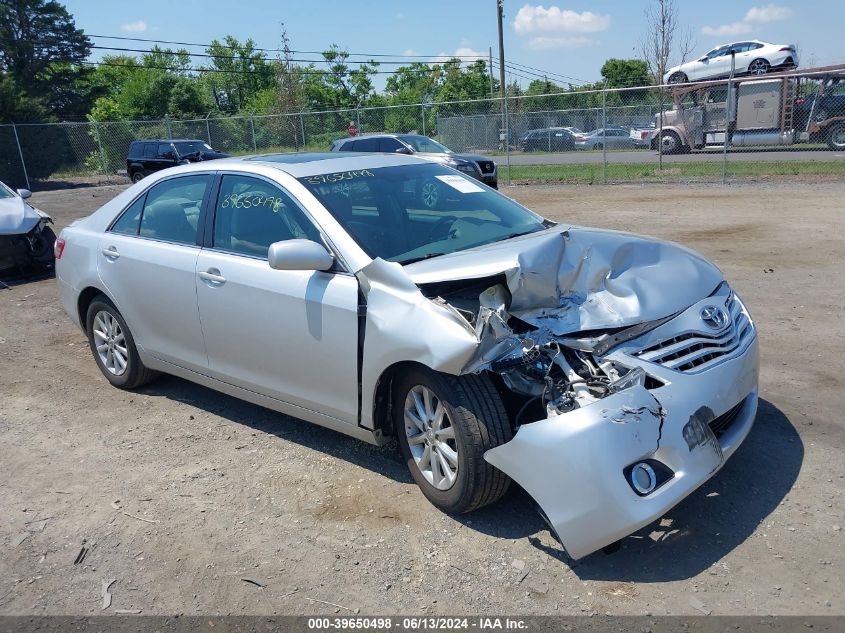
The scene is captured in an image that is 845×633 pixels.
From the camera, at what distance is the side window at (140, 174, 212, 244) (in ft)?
16.3

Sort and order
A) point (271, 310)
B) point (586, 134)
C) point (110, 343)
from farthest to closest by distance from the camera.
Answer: point (586, 134)
point (110, 343)
point (271, 310)

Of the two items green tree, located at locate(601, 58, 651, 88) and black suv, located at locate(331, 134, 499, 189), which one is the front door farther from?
green tree, located at locate(601, 58, 651, 88)

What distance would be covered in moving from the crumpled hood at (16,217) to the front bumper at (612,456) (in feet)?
28.8

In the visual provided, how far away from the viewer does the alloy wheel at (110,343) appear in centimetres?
566

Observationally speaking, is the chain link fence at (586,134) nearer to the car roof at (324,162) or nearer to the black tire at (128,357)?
the car roof at (324,162)

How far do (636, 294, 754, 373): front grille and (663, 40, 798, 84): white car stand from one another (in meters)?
24.3

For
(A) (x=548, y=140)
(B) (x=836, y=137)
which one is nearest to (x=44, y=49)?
(A) (x=548, y=140)

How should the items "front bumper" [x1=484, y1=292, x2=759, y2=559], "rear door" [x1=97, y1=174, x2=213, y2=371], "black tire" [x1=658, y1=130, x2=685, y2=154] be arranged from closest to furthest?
"front bumper" [x1=484, y1=292, x2=759, y2=559] < "rear door" [x1=97, y1=174, x2=213, y2=371] < "black tire" [x1=658, y1=130, x2=685, y2=154]

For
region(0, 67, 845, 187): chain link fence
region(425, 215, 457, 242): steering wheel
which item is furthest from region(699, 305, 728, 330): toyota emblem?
region(0, 67, 845, 187): chain link fence

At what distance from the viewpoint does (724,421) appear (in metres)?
3.62

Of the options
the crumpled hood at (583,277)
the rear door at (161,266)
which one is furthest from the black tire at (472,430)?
the rear door at (161,266)

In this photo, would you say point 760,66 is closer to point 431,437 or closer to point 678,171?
point 678,171

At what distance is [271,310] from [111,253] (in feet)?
6.23

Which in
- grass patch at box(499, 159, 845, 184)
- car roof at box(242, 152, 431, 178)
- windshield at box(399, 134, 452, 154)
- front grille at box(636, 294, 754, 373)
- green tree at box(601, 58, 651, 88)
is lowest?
grass patch at box(499, 159, 845, 184)
